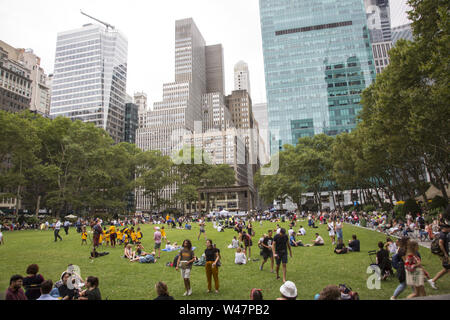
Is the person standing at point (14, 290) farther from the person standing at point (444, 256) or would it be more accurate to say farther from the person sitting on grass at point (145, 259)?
the person standing at point (444, 256)

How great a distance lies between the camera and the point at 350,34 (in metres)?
105

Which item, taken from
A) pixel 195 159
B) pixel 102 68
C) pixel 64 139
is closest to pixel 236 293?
pixel 64 139

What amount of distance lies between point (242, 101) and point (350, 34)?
9558 centimetres

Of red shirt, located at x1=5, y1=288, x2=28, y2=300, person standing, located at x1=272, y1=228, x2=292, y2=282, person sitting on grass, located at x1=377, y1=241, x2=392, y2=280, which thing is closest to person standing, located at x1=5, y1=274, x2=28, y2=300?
red shirt, located at x1=5, y1=288, x2=28, y2=300

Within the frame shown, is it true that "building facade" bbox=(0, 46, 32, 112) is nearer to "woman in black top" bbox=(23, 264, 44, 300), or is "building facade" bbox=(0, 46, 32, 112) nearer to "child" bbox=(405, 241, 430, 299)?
"woman in black top" bbox=(23, 264, 44, 300)

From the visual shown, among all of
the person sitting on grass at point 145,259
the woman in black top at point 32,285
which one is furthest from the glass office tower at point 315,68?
the woman in black top at point 32,285

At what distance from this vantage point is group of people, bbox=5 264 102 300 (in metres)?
5.92

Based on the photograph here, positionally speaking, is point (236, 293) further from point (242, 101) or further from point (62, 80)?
point (242, 101)

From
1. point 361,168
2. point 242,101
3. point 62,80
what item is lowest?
point 361,168

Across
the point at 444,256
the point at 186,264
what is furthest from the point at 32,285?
the point at 444,256

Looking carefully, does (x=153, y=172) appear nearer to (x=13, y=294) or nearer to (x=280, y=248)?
(x=280, y=248)

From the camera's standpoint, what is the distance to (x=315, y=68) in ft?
343

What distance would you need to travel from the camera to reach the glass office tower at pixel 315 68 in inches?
3925

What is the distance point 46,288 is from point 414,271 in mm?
8697
